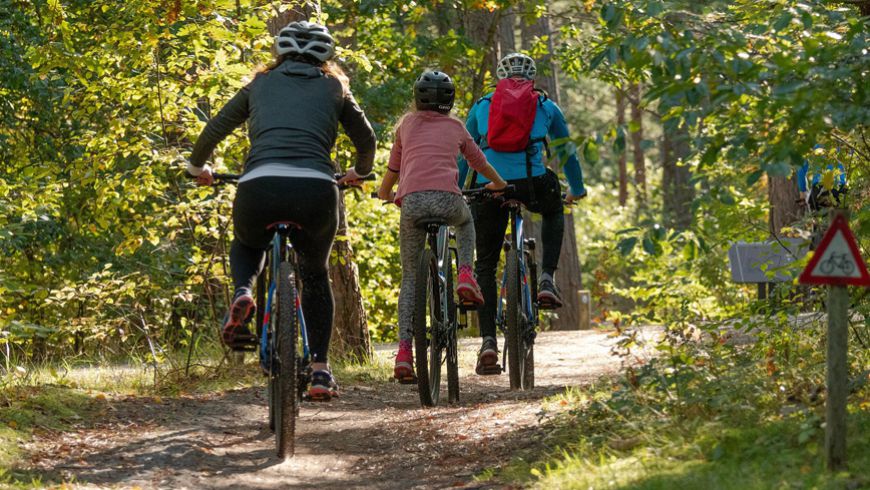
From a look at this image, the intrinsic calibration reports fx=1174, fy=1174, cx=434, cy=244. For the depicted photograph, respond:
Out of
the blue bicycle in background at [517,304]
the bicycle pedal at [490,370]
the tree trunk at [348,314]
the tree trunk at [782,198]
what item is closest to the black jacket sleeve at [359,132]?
the blue bicycle in background at [517,304]

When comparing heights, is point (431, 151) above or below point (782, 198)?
below

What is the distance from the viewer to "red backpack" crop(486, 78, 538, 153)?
27.9 ft

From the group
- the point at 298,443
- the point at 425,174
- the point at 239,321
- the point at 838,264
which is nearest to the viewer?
the point at 838,264

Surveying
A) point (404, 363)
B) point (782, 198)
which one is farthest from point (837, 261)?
point (782, 198)

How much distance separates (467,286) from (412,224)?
589 millimetres

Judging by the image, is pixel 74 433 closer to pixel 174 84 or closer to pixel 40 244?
pixel 174 84

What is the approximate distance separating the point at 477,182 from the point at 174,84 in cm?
259

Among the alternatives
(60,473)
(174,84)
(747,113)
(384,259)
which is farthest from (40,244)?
(747,113)

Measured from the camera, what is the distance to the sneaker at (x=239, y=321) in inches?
235

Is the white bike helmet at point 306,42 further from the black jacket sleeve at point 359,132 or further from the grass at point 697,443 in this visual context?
the grass at point 697,443

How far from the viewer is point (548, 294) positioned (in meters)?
8.91

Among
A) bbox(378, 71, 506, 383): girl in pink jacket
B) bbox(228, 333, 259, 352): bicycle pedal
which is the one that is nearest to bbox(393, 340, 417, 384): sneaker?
bbox(378, 71, 506, 383): girl in pink jacket

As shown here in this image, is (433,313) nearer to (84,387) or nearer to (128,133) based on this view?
(84,387)

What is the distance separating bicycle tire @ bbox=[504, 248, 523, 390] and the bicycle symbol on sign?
3982 mm
